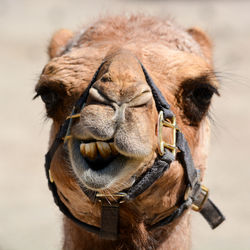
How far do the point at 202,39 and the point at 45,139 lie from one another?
46.5 ft

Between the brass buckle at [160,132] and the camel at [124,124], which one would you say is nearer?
the camel at [124,124]

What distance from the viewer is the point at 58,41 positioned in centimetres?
498

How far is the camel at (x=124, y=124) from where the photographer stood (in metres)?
2.99

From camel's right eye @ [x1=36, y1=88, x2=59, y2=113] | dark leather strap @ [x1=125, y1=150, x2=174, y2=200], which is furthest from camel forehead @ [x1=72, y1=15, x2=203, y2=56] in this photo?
dark leather strap @ [x1=125, y1=150, x2=174, y2=200]

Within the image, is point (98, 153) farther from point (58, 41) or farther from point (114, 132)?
point (58, 41)

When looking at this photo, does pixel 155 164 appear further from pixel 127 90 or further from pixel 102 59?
pixel 102 59

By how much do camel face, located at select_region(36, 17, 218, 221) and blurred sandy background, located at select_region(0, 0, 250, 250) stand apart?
34 centimetres

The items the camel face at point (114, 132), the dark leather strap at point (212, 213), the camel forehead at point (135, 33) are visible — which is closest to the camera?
the camel face at point (114, 132)

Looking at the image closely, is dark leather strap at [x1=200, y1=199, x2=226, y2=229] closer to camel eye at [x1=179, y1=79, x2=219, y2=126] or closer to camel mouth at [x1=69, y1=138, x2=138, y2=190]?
camel eye at [x1=179, y1=79, x2=219, y2=126]

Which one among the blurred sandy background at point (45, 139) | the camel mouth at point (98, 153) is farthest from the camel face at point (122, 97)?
the blurred sandy background at point (45, 139)

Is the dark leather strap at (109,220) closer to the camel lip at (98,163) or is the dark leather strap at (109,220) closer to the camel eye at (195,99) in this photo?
the camel lip at (98,163)

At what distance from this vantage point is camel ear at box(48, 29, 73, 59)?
4.94m

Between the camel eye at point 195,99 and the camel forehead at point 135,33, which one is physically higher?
the camel forehead at point 135,33

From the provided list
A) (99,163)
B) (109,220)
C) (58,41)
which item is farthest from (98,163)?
(58,41)
